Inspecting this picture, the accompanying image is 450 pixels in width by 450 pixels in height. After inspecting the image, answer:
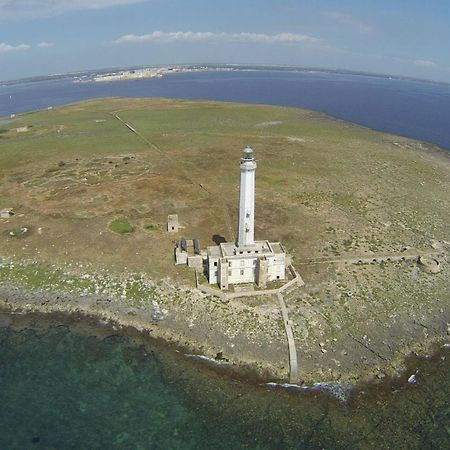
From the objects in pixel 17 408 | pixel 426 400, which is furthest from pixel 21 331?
pixel 426 400

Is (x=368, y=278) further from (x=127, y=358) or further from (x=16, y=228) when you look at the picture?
(x=16, y=228)

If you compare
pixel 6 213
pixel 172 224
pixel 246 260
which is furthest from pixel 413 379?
pixel 6 213

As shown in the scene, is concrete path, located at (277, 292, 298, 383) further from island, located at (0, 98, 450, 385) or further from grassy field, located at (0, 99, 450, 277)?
grassy field, located at (0, 99, 450, 277)

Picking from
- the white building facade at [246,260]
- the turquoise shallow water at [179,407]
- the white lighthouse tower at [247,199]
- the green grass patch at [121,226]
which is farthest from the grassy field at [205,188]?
the turquoise shallow water at [179,407]

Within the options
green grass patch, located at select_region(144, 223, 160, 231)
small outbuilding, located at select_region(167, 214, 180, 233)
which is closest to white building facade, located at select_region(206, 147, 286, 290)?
small outbuilding, located at select_region(167, 214, 180, 233)

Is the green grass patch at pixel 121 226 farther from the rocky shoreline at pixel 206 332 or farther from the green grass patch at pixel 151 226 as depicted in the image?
the rocky shoreline at pixel 206 332

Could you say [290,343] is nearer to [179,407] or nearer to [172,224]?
[179,407]
